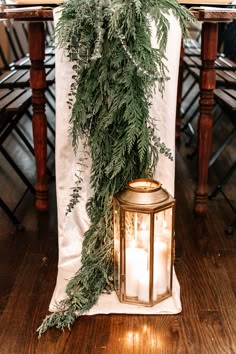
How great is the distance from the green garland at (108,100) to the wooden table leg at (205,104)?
45 cm

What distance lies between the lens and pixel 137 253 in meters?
1.62

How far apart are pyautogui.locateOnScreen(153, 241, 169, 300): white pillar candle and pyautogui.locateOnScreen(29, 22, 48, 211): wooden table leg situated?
90 centimetres

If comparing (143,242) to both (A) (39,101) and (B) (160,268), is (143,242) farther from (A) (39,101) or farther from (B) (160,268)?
(A) (39,101)

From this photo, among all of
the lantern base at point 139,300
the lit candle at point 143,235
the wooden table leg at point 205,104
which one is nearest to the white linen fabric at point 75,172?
the lantern base at point 139,300

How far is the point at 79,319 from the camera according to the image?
1631 millimetres

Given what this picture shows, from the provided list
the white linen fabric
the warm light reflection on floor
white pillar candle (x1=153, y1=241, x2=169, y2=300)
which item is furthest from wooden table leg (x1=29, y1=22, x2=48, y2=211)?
the warm light reflection on floor

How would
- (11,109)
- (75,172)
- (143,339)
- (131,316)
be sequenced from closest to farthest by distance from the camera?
(143,339)
(131,316)
(75,172)
(11,109)

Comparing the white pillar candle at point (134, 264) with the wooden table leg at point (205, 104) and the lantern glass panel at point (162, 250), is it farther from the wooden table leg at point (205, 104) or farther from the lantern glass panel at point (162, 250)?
the wooden table leg at point (205, 104)

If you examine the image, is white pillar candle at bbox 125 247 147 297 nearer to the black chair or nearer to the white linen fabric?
the white linen fabric

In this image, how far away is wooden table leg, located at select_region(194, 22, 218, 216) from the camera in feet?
6.92

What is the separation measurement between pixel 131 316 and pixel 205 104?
1.01 meters

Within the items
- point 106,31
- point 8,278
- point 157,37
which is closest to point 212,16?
point 157,37

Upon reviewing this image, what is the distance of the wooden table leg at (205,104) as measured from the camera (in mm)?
2109

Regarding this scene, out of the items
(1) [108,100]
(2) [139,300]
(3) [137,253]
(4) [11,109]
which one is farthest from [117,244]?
(4) [11,109]
